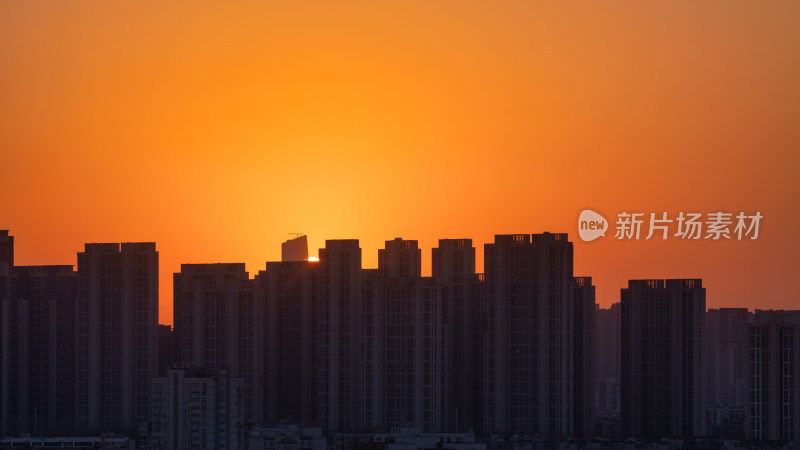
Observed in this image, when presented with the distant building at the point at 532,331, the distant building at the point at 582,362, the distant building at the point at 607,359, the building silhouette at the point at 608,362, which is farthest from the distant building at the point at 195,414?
the distant building at the point at 607,359

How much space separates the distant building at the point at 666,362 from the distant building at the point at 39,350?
112 feet

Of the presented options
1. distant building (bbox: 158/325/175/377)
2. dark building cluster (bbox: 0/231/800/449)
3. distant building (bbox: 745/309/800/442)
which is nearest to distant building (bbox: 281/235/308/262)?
dark building cluster (bbox: 0/231/800/449)

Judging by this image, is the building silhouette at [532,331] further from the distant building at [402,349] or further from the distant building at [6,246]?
the distant building at [6,246]

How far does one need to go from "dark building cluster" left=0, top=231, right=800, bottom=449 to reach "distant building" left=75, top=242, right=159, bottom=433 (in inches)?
3.4

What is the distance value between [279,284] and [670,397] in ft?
78.9

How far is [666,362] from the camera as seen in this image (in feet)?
325

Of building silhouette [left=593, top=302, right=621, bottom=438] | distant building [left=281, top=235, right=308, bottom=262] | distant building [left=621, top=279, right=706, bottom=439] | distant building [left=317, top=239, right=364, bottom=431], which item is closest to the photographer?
distant building [left=317, top=239, right=364, bottom=431]

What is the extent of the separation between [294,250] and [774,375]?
32.0m

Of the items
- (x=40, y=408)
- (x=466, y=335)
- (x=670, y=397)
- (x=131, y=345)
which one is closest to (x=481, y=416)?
(x=466, y=335)

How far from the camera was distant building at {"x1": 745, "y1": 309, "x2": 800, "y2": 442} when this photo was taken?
9138cm

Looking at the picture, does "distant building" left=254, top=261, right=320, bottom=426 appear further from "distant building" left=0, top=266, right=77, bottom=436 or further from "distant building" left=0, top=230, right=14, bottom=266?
"distant building" left=0, top=230, right=14, bottom=266

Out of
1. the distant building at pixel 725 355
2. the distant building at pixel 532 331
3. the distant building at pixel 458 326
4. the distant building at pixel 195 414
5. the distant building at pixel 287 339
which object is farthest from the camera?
the distant building at pixel 725 355

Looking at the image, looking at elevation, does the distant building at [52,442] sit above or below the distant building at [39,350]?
below

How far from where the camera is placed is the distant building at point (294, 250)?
107562mm
